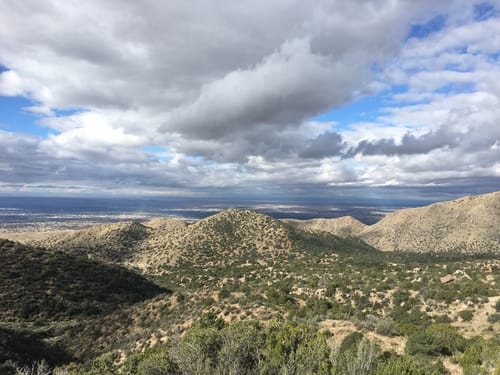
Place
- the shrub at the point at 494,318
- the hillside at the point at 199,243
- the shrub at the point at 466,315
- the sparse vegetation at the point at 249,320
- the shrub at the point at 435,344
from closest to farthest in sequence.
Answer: the sparse vegetation at the point at 249,320, the shrub at the point at 435,344, the shrub at the point at 494,318, the shrub at the point at 466,315, the hillside at the point at 199,243

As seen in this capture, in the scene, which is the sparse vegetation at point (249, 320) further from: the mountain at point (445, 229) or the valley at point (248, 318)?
the mountain at point (445, 229)

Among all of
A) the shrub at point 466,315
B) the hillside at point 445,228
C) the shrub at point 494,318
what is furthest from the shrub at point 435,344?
the hillside at point 445,228

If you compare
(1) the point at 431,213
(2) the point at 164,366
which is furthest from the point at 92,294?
(1) the point at 431,213

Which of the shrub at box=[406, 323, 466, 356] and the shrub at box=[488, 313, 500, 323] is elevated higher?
the shrub at box=[406, 323, 466, 356]

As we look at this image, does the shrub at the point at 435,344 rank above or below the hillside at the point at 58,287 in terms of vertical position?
above

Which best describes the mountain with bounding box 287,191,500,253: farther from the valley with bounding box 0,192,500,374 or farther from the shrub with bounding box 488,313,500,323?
the shrub with bounding box 488,313,500,323

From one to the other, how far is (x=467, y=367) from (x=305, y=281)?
1060 inches

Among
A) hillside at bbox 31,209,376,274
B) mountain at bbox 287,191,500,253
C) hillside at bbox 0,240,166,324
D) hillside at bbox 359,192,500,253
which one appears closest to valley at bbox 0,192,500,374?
hillside at bbox 0,240,166,324

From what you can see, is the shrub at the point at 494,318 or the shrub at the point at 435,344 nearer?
the shrub at the point at 435,344

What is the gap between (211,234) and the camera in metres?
95.6

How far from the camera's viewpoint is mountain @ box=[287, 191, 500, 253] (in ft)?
383

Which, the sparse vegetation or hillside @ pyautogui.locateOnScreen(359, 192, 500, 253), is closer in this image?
the sparse vegetation

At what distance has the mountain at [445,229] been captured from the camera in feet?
383

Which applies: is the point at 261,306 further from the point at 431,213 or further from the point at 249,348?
the point at 431,213
